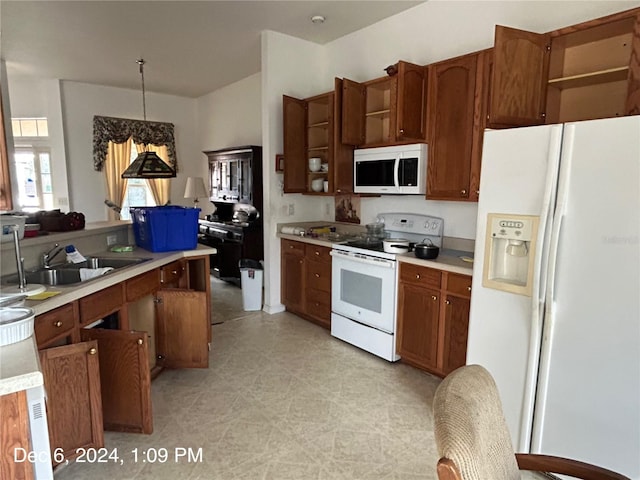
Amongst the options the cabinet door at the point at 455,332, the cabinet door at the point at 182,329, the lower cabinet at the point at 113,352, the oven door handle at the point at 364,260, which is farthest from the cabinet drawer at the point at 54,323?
the cabinet door at the point at 455,332

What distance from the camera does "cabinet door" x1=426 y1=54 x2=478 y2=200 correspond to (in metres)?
2.80

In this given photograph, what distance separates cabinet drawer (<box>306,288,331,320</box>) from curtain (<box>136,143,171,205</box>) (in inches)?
162

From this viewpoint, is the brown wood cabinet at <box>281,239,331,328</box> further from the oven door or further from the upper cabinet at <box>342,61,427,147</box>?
the upper cabinet at <box>342,61,427,147</box>

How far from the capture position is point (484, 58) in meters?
2.67

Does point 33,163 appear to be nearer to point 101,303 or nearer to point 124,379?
point 101,303

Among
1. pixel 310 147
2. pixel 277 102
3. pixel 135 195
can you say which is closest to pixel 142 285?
pixel 310 147

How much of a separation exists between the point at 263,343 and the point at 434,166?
7.00ft

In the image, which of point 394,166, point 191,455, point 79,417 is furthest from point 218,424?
point 394,166

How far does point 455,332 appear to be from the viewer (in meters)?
2.70

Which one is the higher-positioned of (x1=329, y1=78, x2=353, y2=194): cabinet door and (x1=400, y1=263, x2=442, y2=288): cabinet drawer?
(x1=329, y1=78, x2=353, y2=194): cabinet door

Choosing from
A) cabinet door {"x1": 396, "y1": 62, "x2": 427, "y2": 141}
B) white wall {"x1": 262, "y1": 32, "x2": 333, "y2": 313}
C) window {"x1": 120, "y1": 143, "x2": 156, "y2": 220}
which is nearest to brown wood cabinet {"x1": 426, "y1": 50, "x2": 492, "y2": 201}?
cabinet door {"x1": 396, "y1": 62, "x2": 427, "y2": 141}

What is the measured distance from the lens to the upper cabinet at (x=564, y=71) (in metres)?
2.21

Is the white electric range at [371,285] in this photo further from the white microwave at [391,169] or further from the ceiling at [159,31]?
the ceiling at [159,31]

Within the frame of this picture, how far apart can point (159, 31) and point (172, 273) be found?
2.64 m
